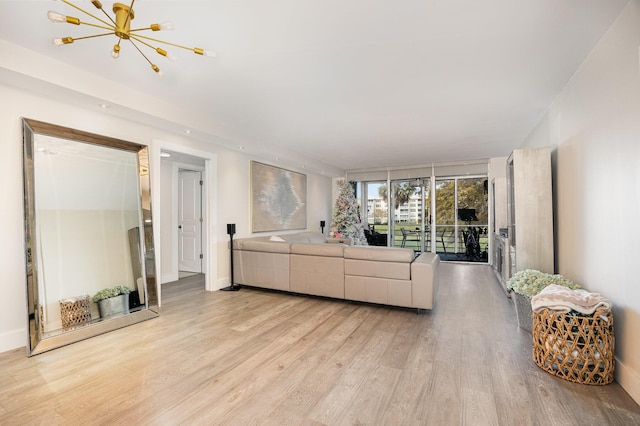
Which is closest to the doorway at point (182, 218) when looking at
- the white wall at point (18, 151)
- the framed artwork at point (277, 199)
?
the framed artwork at point (277, 199)

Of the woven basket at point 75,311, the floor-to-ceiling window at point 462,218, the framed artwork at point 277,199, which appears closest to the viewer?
the woven basket at point 75,311

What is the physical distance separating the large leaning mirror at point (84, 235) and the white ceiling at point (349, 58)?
745 mm

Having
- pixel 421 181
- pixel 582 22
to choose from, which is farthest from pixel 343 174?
pixel 582 22

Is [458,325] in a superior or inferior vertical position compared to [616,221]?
inferior

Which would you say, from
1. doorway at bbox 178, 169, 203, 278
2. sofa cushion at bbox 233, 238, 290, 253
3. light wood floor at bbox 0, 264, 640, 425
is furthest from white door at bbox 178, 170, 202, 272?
light wood floor at bbox 0, 264, 640, 425

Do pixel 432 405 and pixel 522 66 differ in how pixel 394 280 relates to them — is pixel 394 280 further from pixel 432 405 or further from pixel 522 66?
pixel 522 66

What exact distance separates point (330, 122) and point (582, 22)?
2832 mm

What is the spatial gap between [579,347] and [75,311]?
4360 mm

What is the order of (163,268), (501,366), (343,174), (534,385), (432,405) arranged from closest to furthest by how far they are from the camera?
(432,405), (534,385), (501,366), (163,268), (343,174)

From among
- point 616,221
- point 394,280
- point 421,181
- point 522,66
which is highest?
point 522,66

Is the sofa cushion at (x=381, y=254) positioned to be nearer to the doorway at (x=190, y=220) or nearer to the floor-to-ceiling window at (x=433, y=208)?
the doorway at (x=190, y=220)

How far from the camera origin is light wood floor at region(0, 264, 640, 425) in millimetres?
1787

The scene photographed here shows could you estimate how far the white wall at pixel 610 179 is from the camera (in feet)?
6.31

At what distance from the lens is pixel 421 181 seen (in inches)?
320
